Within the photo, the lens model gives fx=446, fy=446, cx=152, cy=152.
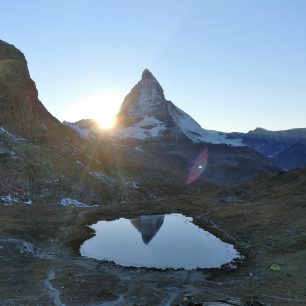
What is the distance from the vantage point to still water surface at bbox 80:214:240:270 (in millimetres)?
59175

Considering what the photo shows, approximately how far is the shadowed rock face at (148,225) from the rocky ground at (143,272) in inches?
421

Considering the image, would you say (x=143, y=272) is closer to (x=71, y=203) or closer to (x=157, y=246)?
(x=157, y=246)

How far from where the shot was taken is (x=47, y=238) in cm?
7206

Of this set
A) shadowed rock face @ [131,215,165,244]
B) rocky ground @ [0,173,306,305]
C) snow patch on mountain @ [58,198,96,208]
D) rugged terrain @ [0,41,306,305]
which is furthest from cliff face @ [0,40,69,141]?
rocky ground @ [0,173,306,305]

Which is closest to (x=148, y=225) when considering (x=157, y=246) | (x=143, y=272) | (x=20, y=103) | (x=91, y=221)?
(x=91, y=221)

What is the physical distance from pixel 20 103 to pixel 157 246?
9306cm

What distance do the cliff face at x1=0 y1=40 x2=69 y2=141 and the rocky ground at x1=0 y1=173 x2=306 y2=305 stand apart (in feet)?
174

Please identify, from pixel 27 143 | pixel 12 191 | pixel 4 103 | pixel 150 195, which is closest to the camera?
pixel 12 191

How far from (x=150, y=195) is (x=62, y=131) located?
133ft

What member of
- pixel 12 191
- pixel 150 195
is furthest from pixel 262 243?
pixel 150 195

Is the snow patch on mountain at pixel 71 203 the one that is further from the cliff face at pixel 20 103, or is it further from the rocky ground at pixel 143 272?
the cliff face at pixel 20 103

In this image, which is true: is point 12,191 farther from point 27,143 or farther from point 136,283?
point 136,283

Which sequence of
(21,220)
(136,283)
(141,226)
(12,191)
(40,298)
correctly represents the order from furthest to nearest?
(12,191) < (141,226) < (21,220) < (136,283) < (40,298)

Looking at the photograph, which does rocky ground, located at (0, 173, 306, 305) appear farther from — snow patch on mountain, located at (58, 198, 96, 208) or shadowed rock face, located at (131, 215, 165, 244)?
snow patch on mountain, located at (58, 198, 96, 208)
